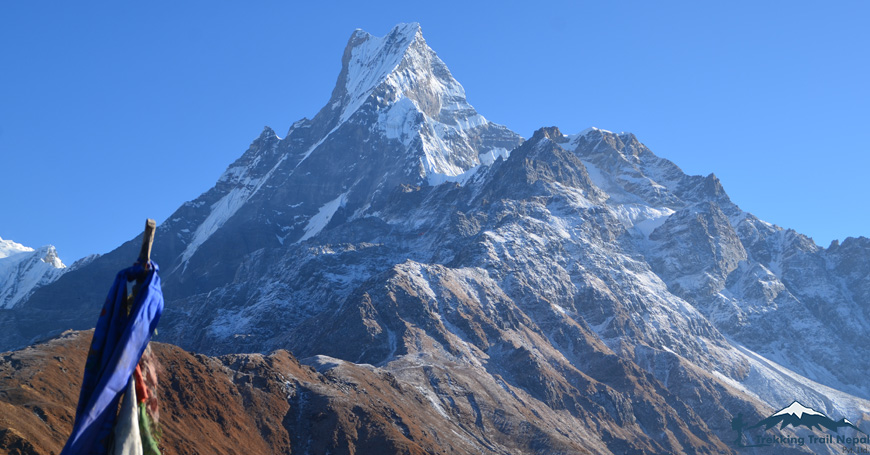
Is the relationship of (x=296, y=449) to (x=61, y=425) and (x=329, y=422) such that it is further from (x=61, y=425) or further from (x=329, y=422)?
(x=61, y=425)

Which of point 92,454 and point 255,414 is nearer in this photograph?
point 92,454

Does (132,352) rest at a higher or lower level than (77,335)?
lower

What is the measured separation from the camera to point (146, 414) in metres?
13.8

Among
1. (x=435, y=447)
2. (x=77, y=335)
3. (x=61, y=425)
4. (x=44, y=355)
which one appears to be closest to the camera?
(x=61, y=425)

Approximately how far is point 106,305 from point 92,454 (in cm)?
207

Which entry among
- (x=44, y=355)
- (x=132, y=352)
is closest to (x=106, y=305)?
(x=132, y=352)

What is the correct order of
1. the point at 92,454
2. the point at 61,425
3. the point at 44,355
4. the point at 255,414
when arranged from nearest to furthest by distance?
the point at 92,454, the point at 61,425, the point at 44,355, the point at 255,414

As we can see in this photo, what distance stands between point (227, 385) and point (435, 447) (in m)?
43.5

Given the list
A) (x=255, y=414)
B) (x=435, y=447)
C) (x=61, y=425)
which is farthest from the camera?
(x=435, y=447)

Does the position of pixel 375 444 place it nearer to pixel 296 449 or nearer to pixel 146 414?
pixel 296 449

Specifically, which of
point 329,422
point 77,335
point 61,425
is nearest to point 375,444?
point 329,422

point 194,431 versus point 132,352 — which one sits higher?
point 194,431

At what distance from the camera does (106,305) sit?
44.3 ft

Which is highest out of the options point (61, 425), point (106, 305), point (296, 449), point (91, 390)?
point (296, 449)
